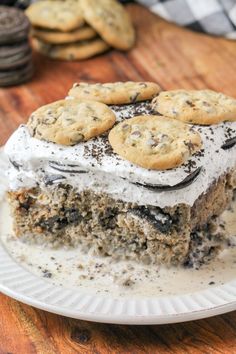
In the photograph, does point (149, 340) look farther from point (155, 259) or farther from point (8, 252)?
point (8, 252)

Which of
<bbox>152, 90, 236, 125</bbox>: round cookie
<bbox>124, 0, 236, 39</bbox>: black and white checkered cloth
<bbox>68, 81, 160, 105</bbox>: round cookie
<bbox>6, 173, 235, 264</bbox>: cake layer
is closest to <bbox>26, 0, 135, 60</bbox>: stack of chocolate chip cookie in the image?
<bbox>124, 0, 236, 39</bbox>: black and white checkered cloth

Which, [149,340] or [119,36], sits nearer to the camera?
[149,340]

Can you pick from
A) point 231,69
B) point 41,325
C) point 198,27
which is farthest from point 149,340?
point 198,27

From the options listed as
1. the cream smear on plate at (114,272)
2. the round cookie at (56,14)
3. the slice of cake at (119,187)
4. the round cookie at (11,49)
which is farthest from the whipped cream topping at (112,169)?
the round cookie at (56,14)

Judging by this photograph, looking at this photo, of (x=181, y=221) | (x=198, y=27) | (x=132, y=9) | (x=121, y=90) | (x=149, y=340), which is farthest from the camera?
(x=132, y=9)

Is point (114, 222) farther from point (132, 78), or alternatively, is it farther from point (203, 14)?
point (203, 14)

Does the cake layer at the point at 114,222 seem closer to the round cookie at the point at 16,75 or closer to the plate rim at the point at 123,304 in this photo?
the plate rim at the point at 123,304

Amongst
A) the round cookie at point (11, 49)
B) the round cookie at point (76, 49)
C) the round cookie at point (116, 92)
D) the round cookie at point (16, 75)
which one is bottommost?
the round cookie at point (16, 75)

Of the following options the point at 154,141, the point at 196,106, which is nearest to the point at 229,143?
the point at 196,106
